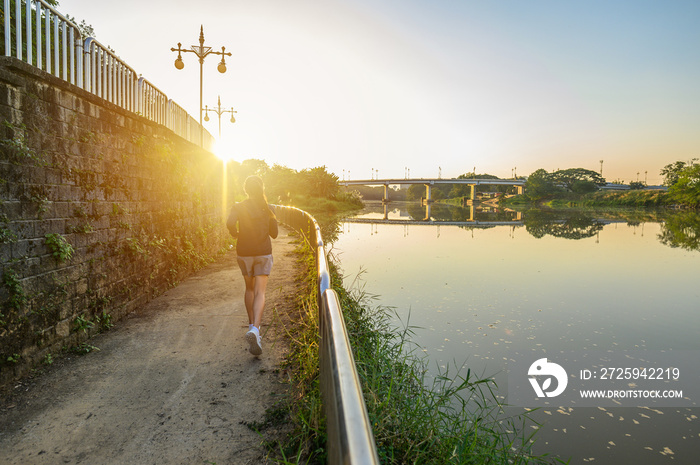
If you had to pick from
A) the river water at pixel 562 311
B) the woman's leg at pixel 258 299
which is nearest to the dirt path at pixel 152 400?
the woman's leg at pixel 258 299

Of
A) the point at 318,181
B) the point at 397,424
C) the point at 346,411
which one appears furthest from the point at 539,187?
the point at 346,411

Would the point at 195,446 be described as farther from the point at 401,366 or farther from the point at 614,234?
the point at 614,234

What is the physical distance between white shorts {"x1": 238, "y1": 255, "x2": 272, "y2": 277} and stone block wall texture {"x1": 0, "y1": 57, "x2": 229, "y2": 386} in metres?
1.91

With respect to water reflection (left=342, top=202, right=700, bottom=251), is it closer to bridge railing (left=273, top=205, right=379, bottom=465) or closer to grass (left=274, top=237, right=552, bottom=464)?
grass (left=274, top=237, right=552, bottom=464)

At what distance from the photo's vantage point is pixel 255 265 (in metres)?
4.77

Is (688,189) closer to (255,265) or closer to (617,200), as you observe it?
(617,200)

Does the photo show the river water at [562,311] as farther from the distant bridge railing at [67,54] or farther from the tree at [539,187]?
the tree at [539,187]

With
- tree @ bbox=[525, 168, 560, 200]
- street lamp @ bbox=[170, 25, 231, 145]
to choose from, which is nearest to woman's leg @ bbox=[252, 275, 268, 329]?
street lamp @ bbox=[170, 25, 231, 145]

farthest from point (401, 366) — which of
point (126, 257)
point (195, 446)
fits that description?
point (126, 257)

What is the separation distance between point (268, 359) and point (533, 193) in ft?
339

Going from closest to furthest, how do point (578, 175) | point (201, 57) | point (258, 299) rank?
point (258, 299) < point (201, 57) < point (578, 175)

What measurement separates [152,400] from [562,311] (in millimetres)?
7808

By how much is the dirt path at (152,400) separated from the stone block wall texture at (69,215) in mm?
414

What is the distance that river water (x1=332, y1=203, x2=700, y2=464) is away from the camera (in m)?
4.23
